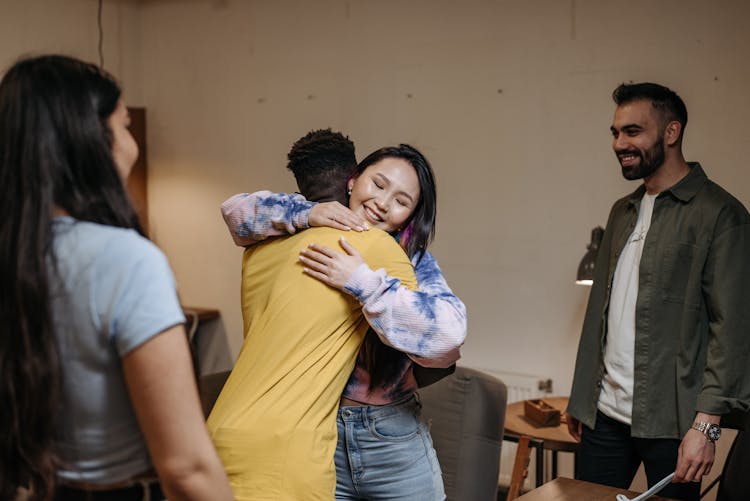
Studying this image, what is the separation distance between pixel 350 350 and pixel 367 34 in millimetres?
3162

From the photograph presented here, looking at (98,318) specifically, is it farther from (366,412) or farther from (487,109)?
(487,109)

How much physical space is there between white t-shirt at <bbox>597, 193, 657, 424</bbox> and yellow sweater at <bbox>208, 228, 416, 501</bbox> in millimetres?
1100

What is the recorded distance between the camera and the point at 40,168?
0.91 m

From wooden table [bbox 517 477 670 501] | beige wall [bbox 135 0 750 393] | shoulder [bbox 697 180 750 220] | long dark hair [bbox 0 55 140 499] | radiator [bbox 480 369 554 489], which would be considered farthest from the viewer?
radiator [bbox 480 369 554 489]

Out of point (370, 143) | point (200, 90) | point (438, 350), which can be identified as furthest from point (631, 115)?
point (200, 90)

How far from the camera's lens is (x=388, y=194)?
153 cm

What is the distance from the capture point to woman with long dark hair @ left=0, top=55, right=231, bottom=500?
35.3 inches

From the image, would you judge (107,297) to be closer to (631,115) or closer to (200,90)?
(631,115)

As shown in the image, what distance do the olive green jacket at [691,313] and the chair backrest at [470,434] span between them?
1.11ft

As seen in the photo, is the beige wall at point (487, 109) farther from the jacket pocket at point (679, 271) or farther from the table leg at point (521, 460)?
the jacket pocket at point (679, 271)

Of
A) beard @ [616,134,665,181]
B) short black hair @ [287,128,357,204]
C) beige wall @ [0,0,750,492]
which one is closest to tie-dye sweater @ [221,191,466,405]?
short black hair @ [287,128,357,204]

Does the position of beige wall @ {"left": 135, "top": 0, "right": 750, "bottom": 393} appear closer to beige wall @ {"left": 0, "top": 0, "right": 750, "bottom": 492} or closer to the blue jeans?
beige wall @ {"left": 0, "top": 0, "right": 750, "bottom": 492}

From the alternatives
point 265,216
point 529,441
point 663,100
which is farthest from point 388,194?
point 529,441

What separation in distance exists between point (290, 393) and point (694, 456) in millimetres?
1211
